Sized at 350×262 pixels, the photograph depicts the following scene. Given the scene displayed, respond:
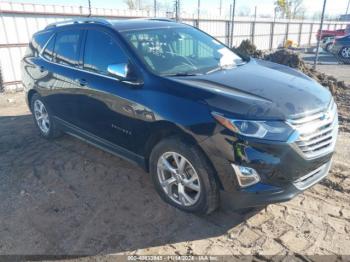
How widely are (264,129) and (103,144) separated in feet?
7.05

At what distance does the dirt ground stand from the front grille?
2.49 feet

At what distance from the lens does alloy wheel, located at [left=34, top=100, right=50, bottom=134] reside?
5375 mm

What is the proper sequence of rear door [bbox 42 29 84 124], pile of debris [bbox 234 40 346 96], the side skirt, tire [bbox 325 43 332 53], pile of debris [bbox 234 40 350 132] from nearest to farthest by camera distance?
the side skirt < rear door [bbox 42 29 84 124] < pile of debris [bbox 234 40 350 132] < pile of debris [bbox 234 40 346 96] < tire [bbox 325 43 332 53]

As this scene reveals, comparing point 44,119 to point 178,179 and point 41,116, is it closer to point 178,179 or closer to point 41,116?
point 41,116

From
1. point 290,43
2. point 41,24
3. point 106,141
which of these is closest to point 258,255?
point 106,141

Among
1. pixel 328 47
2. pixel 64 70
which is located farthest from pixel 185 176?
pixel 328 47

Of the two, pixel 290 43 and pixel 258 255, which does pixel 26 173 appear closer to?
pixel 258 255

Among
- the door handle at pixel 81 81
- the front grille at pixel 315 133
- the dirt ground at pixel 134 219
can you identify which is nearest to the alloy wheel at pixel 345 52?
the dirt ground at pixel 134 219

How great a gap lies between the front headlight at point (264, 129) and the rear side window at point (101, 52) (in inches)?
61.3

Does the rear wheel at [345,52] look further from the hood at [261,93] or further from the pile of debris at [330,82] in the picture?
the hood at [261,93]

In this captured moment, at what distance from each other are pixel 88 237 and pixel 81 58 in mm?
2282

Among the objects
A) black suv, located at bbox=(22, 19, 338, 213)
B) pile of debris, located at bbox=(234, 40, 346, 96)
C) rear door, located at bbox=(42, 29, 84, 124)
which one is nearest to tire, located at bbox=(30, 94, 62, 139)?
rear door, located at bbox=(42, 29, 84, 124)

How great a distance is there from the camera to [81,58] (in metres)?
4.23

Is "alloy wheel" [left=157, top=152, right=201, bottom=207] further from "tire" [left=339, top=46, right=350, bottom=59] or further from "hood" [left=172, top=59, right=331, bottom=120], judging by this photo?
"tire" [left=339, top=46, right=350, bottom=59]
